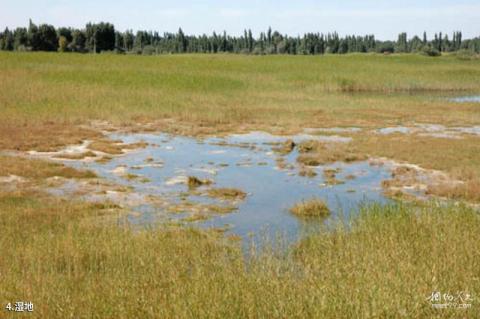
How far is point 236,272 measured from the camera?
8.58 m

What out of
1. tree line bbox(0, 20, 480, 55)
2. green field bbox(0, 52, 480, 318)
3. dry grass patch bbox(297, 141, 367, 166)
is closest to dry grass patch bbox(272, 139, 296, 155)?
dry grass patch bbox(297, 141, 367, 166)

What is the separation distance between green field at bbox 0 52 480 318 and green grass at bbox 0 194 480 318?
33mm

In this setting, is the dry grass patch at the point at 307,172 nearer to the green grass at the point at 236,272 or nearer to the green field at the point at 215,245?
the green field at the point at 215,245

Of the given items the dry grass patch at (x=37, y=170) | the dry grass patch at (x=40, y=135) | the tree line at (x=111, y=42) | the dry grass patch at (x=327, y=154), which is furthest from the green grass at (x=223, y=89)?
the tree line at (x=111, y=42)

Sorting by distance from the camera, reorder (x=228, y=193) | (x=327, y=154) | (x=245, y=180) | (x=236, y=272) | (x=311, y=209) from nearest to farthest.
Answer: (x=236, y=272) → (x=311, y=209) → (x=228, y=193) → (x=245, y=180) → (x=327, y=154)

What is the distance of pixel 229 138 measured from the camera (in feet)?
108

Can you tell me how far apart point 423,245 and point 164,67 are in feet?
210

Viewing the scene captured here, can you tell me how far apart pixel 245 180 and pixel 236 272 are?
42.0ft

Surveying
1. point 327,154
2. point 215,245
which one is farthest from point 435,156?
point 215,245

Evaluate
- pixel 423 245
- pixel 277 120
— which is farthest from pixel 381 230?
pixel 277 120

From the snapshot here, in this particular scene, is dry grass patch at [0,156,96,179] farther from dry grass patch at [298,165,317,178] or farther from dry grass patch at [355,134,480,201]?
dry grass patch at [355,134,480,201]

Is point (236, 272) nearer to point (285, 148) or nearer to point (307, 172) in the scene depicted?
point (307, 172)

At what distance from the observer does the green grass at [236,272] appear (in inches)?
267

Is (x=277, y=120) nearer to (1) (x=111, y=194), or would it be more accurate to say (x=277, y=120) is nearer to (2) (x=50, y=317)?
(1) (x=111, y=194)
